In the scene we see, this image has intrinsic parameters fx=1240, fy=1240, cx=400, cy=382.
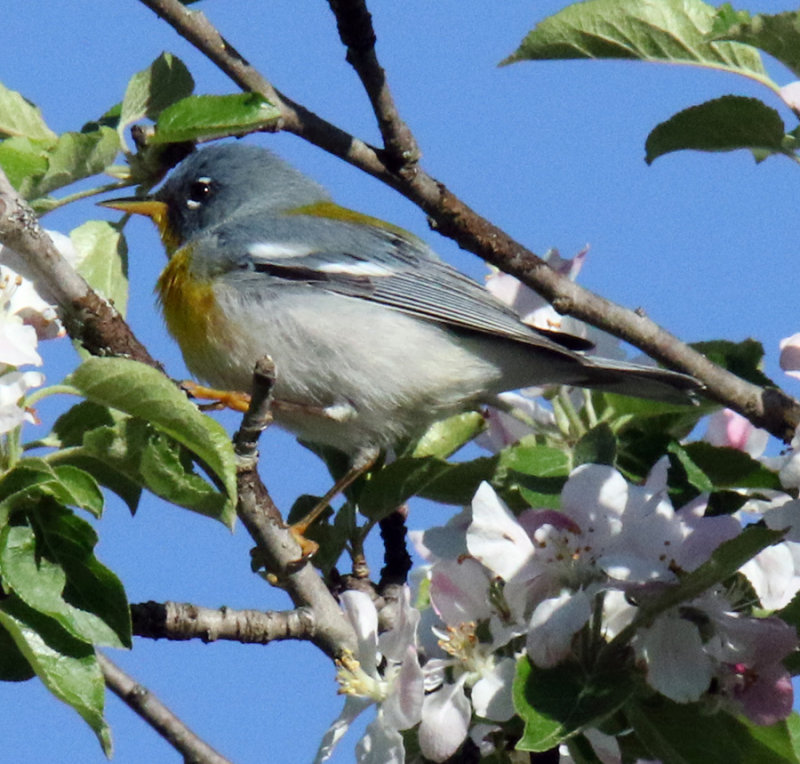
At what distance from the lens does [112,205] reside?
432 centimetres

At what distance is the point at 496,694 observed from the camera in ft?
7.03

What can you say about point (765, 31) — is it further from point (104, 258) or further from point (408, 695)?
point (104, 258)

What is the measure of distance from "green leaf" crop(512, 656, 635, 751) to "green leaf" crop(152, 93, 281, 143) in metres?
1.08

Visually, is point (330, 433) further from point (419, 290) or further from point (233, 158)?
point (233, 158)

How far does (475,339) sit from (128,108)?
1.82 meters

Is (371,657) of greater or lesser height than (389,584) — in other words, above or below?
below

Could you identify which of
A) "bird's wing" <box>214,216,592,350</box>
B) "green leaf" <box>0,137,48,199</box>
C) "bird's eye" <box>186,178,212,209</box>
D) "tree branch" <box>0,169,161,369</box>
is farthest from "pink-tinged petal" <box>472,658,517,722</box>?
"bird's eye" <box>186,178,212,209</box>

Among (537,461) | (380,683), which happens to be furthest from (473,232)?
(380,683)

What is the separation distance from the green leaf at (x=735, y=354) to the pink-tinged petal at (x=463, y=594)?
1081 mm

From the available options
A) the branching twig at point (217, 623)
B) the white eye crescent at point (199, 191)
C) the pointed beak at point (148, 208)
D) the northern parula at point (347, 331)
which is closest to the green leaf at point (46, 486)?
the branching twig at point (217, 623)

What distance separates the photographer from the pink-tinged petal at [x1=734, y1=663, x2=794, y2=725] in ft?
6.81

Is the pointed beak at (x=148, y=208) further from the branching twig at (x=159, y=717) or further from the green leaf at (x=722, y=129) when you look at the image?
the green leaf at (x=722, y=129)

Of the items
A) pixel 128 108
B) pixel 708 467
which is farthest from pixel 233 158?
pixel 708 467

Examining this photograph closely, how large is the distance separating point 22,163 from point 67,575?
934 mm
